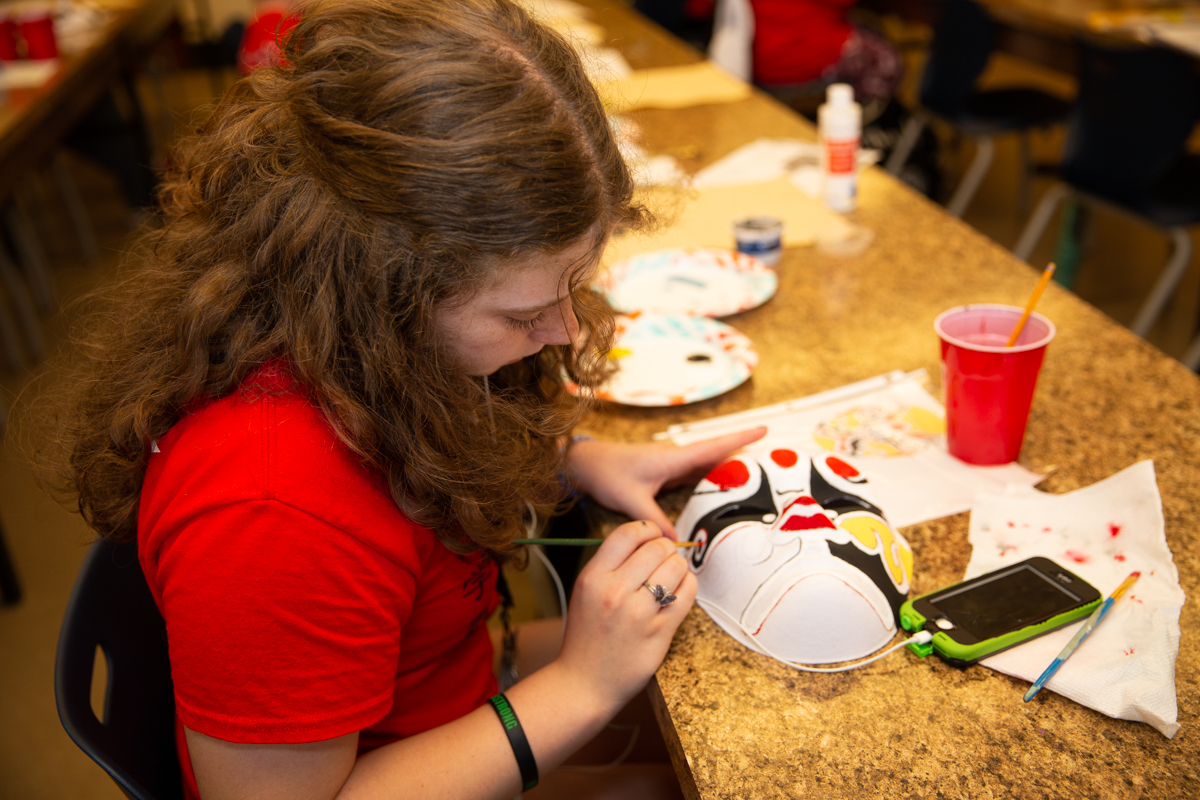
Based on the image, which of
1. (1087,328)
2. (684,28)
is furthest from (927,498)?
(684,28)

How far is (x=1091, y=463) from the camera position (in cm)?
97

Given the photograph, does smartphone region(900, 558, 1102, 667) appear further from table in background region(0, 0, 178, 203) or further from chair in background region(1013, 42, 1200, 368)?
table in background region(0, 0, 178, 203)

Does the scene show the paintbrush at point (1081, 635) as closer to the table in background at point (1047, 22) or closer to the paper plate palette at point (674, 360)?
the paper plate palette at point (674, 360)

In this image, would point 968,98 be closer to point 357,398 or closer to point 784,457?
point 784,457

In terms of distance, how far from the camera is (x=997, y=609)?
2.55ft

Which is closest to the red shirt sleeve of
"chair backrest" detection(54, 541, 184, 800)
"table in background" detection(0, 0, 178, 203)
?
"chair backrest" detection(54, 541, 184, 800)

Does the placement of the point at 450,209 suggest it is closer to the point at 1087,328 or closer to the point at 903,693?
the point at 903,693

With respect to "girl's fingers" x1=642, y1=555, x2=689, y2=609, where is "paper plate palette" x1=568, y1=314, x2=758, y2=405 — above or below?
below

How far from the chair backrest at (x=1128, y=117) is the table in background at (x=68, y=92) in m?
2.84

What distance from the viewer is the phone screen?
76 cm

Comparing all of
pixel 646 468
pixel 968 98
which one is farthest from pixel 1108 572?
pixel 968 98

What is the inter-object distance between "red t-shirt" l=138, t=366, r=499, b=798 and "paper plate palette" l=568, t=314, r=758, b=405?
47 centimetres

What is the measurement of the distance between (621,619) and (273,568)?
29 cm

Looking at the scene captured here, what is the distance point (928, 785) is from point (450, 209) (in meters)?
0.53
